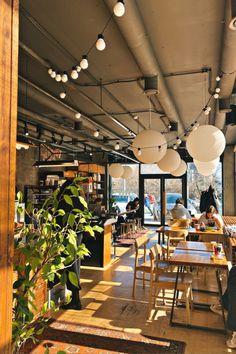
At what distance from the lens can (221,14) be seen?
10.1 feet

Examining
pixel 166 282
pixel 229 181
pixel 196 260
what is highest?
pixel 229 181

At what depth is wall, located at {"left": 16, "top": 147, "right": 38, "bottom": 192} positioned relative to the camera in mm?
9940

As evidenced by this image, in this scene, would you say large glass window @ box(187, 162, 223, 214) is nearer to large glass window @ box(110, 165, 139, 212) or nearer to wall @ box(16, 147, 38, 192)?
→ large glass window @ box(110, 165, 139, 212)

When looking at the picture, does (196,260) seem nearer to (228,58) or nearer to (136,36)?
(228,58)

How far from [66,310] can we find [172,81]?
13.3ft

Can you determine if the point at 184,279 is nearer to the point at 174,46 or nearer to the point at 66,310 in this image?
the point at 66,310

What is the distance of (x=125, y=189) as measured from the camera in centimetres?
1460

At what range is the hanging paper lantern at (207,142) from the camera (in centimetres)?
338

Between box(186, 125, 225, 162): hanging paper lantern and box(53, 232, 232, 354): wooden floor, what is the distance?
2.15 meters

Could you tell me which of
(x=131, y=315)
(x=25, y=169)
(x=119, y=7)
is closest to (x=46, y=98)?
(x=119, y=7)

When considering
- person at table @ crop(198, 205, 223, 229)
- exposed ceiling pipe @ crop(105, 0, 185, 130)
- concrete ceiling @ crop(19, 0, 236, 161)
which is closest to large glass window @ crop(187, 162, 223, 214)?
person at table @ crop(198, 205, 223, 229)

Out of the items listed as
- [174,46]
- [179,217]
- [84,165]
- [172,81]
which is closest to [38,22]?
[174,46]

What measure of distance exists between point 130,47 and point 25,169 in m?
8.21

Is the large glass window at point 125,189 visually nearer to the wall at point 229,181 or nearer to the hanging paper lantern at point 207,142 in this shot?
the wall at point 229,181
